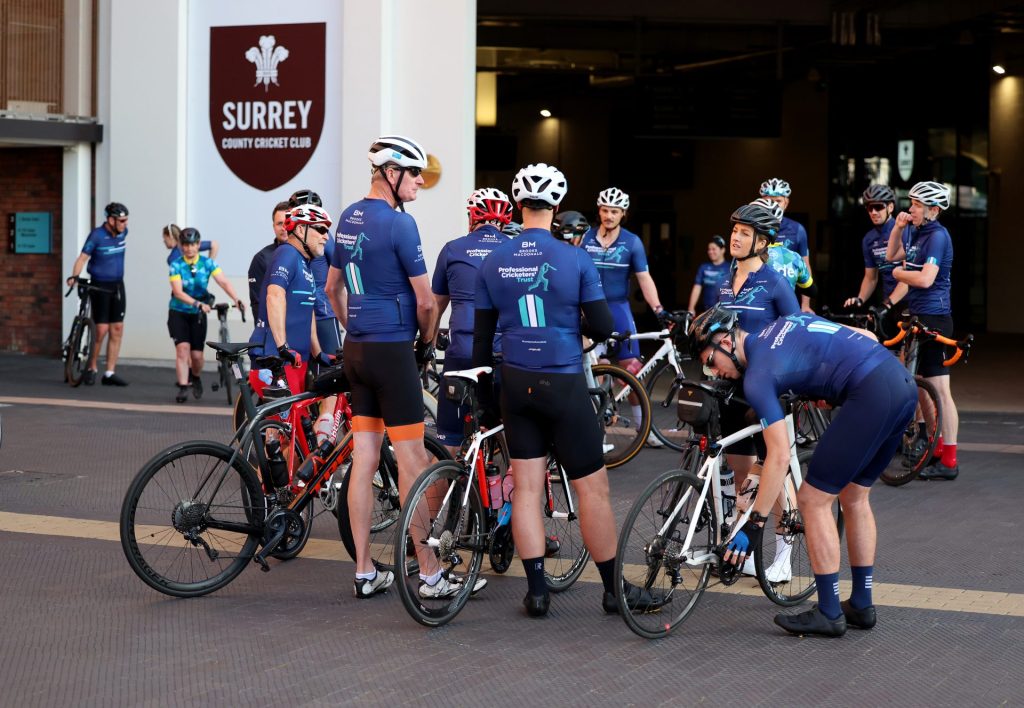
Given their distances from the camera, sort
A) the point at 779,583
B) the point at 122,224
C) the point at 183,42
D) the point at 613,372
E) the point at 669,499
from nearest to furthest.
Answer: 1. the point at 669,499
2. the point at 779,583
3. the point at 613,372
4. the point at 122,224
5. the point at 183,42

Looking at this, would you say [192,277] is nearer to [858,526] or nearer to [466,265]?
[466,265]

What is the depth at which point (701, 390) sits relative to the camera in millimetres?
6328

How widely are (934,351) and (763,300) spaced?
3.67 m

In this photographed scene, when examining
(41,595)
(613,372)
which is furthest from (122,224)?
(41,595)

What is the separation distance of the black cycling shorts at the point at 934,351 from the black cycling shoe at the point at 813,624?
180 inches

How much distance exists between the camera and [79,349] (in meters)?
16.1

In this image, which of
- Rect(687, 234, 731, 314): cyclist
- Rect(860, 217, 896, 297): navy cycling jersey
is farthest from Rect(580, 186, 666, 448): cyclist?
Rect(687, 234, 731, 314): cyclist

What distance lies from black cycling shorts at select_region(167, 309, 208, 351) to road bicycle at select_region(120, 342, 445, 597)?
7490 mm

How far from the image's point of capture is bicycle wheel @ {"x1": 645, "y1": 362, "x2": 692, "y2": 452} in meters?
11.3

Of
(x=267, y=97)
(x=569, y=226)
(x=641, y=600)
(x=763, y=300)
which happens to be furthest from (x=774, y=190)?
(x=267, y=97)

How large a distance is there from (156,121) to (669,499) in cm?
1439

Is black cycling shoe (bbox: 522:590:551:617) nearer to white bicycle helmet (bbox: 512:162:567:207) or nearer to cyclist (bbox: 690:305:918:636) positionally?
cyclist (bbox: 690:305:918:636)

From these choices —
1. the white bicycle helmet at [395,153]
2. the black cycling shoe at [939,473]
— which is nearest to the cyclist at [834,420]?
the white bicycle helmet at [395,153]

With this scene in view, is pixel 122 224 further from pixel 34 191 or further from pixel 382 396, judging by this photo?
pixel 382 396
